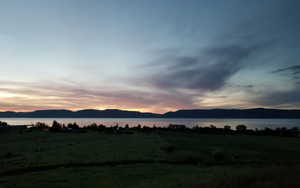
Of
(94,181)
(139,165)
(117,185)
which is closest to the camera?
(117,185)

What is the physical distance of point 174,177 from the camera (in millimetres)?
13016

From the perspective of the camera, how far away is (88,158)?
1933cm

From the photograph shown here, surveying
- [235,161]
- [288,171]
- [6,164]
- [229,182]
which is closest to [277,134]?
[235,161]

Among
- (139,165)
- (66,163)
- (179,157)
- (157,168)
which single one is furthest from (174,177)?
(66,163)

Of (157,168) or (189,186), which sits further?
(157,168)

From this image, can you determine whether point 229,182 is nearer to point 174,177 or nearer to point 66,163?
point 174,177

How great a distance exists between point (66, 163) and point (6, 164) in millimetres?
4155

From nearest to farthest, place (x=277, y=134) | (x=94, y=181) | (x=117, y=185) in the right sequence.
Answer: (x=117, y=185), (x=94, y=181), (x=277, y=134)

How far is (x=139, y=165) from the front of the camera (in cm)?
1670

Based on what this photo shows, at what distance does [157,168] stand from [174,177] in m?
2.77

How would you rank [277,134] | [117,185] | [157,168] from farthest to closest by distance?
[277,134]
[157,168]
[117,185]

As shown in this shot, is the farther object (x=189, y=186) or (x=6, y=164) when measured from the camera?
(x=6, y=164)

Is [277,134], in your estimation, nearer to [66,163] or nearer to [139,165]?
[139,165]

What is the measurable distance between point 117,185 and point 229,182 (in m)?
5.37
